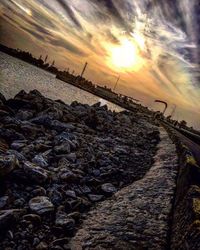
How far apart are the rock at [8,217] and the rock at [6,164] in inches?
38.9

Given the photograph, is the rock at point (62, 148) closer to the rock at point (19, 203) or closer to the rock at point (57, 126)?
the rock at point (57, 126)

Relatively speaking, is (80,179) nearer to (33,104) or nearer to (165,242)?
(165,242)

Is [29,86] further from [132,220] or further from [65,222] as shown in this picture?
[132,220]

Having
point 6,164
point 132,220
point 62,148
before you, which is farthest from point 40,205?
point 62,148

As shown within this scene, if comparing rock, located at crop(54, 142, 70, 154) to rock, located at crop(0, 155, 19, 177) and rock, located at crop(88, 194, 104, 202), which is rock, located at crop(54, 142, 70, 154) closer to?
rock, located at crop(88, 194, 104, 202)

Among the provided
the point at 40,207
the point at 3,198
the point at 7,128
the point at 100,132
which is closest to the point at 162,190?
the point at 40,207

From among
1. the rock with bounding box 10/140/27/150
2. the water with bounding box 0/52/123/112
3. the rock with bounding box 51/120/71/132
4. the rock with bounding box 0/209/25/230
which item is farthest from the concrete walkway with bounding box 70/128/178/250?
the water with bounding box 0/52/123/112

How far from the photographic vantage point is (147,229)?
13.5 ft

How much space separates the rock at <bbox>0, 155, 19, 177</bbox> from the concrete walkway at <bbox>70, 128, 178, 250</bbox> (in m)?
1.73

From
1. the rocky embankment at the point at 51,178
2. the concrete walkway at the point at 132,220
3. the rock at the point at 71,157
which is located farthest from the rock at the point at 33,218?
the rock at the point at 71,157

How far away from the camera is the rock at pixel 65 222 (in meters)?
4.05

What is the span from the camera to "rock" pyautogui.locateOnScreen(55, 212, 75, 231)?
405 centimetres

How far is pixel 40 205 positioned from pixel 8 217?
0.72 meters

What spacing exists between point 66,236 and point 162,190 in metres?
2.77
